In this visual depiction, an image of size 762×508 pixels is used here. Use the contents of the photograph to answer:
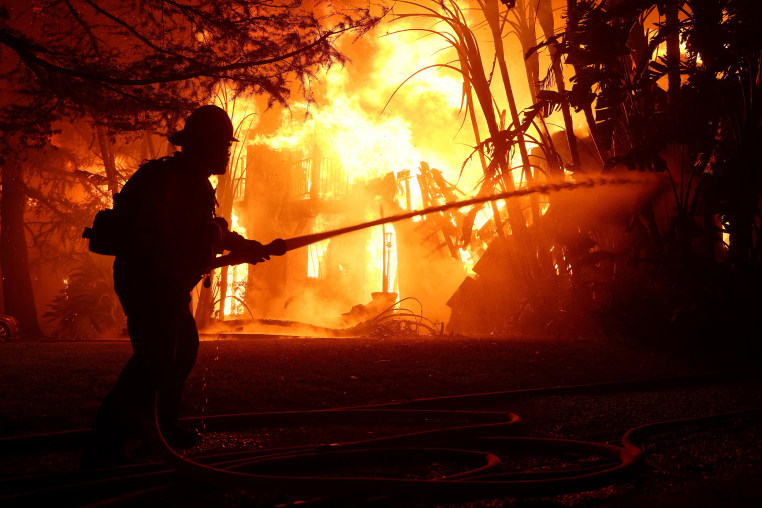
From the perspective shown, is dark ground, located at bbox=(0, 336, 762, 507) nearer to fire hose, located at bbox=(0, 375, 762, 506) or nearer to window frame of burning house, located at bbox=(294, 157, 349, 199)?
fire hose, located at bbox=(0, 375, 762, 506)

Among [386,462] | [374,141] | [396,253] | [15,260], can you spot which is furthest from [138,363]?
[374,141]

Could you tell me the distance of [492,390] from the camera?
454 centimetres

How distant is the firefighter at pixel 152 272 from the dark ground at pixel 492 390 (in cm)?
48

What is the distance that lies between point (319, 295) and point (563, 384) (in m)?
22.5

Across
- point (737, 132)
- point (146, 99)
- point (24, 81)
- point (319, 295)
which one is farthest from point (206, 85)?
point (319, 295)

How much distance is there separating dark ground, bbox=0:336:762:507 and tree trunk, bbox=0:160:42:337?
463 inches

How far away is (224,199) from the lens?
1903 cm

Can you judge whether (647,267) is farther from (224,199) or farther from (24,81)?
(224,199)

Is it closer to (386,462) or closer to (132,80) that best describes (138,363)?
(386,462)

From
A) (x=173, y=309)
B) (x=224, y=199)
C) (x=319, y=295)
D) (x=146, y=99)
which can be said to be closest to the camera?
(x=173, y=309)

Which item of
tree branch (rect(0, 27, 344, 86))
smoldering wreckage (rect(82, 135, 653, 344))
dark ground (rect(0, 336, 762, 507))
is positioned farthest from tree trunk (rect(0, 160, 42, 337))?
tree branch (rect(0, 27, 344, 86))

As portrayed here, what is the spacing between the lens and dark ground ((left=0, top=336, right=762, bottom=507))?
2297mm

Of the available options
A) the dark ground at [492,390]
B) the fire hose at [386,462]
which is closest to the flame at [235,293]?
the dark ground at [492,390]

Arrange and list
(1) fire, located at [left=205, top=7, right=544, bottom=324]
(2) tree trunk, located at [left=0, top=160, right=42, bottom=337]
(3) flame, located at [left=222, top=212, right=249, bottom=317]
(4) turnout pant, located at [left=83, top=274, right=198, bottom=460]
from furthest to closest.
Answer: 1. (3) flame, located at [left=222, top=212, right=249, bottom=317]
2. (1) fire, located at [left=205, top=7, right=544, bottom=324]
3. (2) tree trunk, located at [left=0, top=160, right=42, bottom=337]
4. (4) turnout pant, located at [left=83, top=274, right=198, bottom=460]
